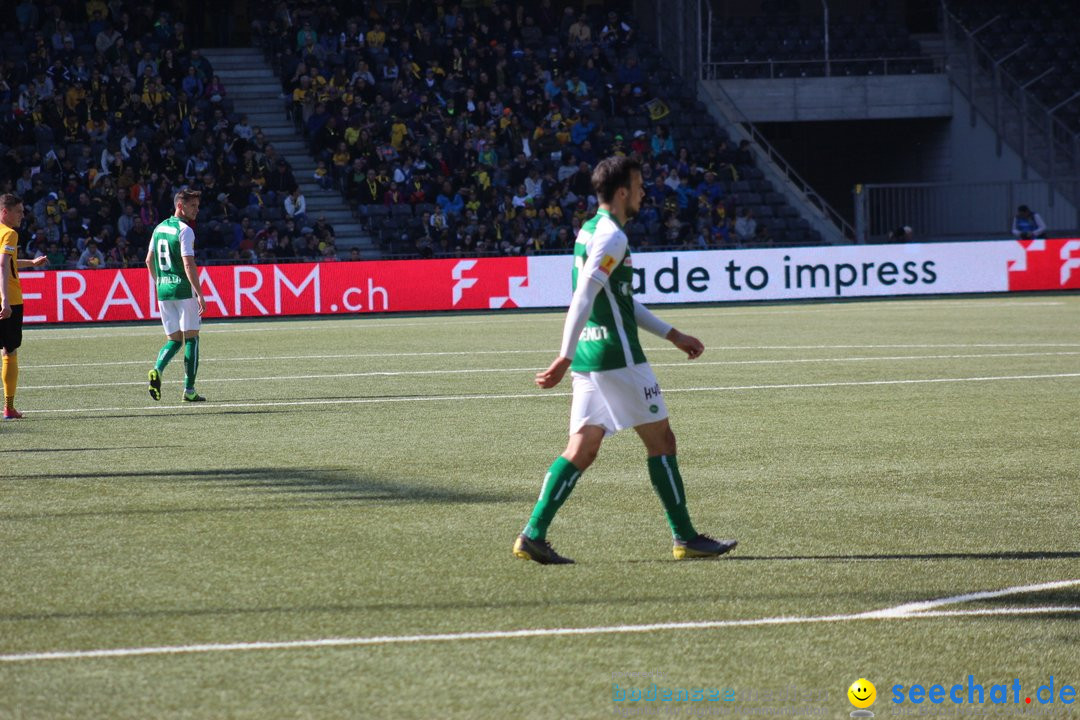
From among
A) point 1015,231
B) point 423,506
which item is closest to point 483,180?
point 1015,231

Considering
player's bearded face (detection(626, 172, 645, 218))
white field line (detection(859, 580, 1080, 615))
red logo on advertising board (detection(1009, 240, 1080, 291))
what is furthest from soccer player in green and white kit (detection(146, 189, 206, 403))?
red logo on advertising board (detection(1009, 240, 1080, 291))

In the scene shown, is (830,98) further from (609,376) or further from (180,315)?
(609,376)

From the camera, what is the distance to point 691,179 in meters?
35.6

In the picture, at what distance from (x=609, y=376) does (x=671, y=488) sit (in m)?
0.64

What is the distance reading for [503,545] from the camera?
24.3 feet

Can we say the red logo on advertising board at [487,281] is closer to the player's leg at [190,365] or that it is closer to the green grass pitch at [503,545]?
the green grass pitch at [503,545]

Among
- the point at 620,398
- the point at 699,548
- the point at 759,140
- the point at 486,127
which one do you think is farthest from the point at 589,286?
the point at 759,140

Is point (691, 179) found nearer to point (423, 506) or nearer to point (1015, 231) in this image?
point (1015, 231)

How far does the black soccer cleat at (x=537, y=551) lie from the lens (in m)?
6.86

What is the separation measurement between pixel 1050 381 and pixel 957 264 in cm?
→ 1639

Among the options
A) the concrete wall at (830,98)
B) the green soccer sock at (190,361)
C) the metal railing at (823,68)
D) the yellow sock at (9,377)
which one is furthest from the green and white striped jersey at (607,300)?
the metal railing at (823,68)

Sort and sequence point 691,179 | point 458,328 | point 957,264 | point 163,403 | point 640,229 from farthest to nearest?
point 691,179 → point 640,229 → point 957,264 → point 458,328 → point 163,403

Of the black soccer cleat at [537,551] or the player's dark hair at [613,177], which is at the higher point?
the player's dark hair at [613,177]

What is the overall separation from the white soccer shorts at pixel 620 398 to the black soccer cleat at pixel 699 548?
2.11ft
